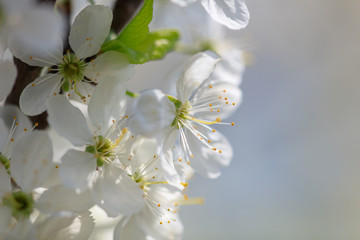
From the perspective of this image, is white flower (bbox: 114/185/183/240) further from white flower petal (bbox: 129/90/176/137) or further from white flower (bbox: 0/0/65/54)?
white flower (bbox: 0/0/65/54)

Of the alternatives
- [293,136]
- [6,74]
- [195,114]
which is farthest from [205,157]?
[293,136]

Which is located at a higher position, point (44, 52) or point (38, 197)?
point (44, 52)

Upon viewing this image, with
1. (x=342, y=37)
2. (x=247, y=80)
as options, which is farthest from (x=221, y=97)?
(x=342, y=37)

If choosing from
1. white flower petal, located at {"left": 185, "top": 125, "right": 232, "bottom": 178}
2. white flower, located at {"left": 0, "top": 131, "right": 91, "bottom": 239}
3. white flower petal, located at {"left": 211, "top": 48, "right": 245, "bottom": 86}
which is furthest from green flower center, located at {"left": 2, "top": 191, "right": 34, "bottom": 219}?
white flower petal, located at {"left": 211, "top": 48, "right": 245, "bottom": 86}

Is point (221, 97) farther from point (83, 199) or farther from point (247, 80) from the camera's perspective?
point (247, 80)

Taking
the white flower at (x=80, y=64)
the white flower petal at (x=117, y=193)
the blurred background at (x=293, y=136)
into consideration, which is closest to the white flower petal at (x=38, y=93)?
the white flower at (x=80, y=64)

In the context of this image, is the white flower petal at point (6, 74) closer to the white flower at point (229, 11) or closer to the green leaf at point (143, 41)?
the green leaf at point (143, 41)

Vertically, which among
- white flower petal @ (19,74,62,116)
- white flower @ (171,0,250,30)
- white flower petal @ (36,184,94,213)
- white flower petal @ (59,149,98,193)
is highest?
white flower @ (171,0,250,30)
